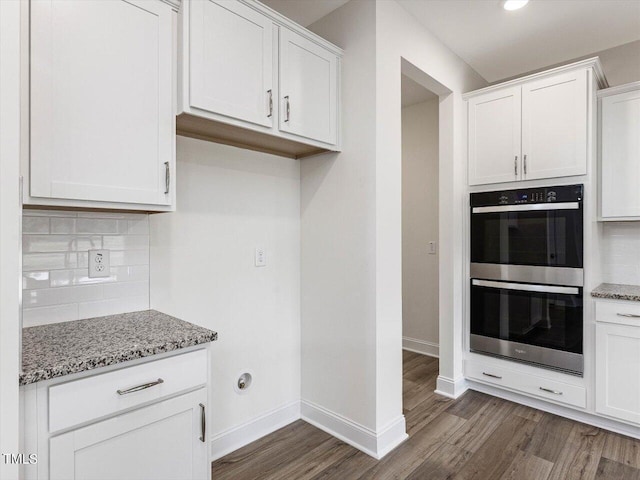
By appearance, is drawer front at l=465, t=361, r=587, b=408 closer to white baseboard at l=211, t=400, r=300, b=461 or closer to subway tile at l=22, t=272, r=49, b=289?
white baseboard at l=211, t=400, r=300, b=461

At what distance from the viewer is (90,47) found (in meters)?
1.37

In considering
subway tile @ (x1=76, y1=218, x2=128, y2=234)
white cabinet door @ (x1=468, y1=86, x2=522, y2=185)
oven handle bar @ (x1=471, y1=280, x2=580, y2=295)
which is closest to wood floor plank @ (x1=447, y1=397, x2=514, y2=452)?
oven handle bar @ (x1=471, y1=280, x2=580, y2=295)

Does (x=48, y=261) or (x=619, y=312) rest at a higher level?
(x=48, y=261)

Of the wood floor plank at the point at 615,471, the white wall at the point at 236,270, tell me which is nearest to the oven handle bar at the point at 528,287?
the wood floor plank at the point at 615,471

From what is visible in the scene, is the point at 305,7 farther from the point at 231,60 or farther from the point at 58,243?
the point at 58,243

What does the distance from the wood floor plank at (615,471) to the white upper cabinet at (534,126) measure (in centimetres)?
173

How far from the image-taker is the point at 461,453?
2143 millimetres

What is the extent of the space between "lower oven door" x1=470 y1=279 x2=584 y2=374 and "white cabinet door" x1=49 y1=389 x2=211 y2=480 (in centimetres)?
226

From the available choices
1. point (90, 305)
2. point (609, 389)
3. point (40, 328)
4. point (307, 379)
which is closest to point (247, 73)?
point (90, 305)

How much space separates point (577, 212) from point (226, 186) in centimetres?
228

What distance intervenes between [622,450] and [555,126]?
2.07 m

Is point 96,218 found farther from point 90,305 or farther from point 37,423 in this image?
point 37,423

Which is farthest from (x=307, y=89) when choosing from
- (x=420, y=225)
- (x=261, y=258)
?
(x=420, y=225)

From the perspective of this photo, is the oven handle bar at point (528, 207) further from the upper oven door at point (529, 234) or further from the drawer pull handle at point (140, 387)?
the drawer pull handle at point (140, 387)
